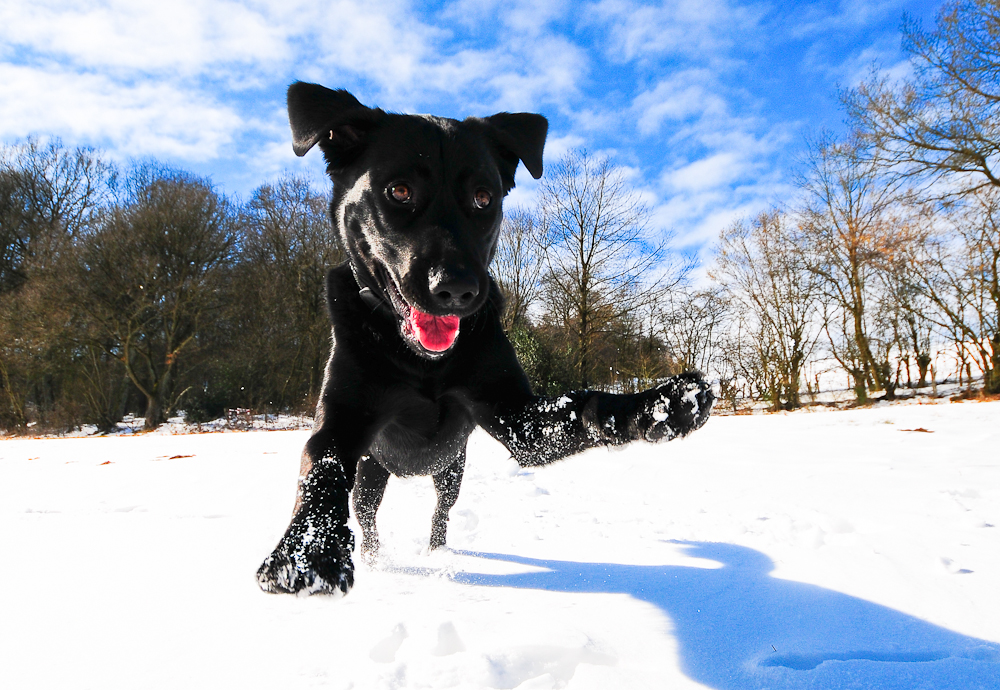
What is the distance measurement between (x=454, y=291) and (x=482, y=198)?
590 millimetres

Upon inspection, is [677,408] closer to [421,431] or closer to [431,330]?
[431,330]

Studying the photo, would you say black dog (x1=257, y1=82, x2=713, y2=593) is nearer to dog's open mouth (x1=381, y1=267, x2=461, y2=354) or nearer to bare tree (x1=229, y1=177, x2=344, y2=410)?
dog's open mouth (x1=381, y1=267, x2=461, y2=354)

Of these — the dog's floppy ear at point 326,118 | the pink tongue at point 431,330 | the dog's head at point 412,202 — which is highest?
the dog's floppy ear at point 326,118

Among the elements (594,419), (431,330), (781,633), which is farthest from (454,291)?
(781,633)

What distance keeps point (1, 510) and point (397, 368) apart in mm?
3243

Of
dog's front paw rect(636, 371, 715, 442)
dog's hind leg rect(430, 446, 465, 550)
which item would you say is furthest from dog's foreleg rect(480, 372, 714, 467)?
dog's hind leg rect(430, 446, 465, 550)

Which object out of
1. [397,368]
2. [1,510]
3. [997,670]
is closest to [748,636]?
[997,670]

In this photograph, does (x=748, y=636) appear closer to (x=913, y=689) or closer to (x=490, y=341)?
(x=913, y=689)

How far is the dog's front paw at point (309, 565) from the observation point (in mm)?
1386

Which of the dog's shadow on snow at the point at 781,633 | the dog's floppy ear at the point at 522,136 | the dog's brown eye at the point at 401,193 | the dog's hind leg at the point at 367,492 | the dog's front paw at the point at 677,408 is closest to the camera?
the dog's shadow on snow at the point at 781,633

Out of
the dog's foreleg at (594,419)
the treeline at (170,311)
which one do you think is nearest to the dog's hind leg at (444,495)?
the dog's foreleg at (594,419)

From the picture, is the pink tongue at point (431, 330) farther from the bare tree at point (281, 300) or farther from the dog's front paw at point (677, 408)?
the bare tree at point (281, 300)

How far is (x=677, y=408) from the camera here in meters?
1.66

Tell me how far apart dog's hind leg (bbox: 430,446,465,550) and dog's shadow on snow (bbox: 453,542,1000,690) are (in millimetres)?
608
